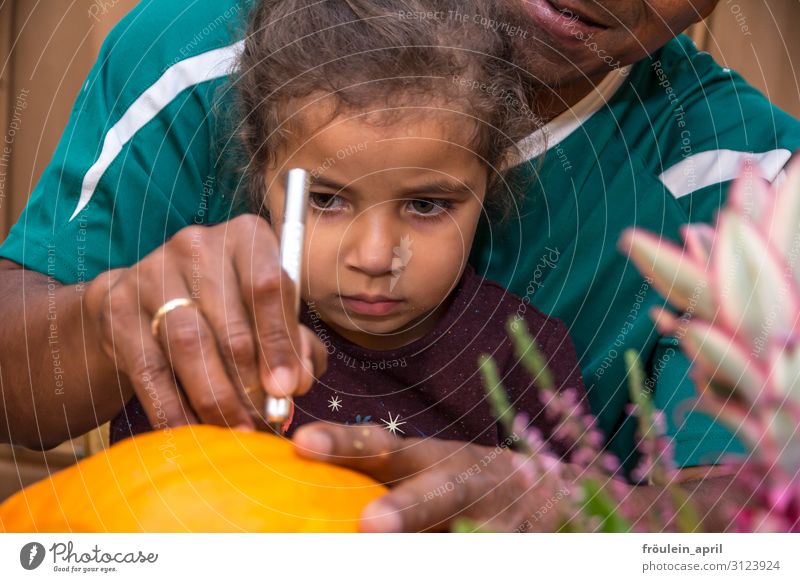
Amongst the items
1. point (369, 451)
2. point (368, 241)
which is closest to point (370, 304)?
point (368, 241)

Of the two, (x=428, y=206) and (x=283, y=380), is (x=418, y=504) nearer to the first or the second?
(x=283, y=380)

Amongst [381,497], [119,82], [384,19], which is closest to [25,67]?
[119,82]

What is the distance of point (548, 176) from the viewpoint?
0.50 m

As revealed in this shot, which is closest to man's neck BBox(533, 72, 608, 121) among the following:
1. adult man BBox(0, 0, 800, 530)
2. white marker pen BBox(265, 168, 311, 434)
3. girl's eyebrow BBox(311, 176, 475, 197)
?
adult man BBox(0, 0, 800, 530)

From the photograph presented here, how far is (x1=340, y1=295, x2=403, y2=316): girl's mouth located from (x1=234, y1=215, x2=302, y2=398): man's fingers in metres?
0.12

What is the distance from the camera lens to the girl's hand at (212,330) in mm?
270

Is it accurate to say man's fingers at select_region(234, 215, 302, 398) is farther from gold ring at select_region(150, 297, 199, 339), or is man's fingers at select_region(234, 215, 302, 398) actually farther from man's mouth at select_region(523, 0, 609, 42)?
man's mouth at select_region(523, 0, 609, 42)

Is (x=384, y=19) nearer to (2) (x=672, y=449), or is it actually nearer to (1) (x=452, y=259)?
(1) (x=452, y=259)

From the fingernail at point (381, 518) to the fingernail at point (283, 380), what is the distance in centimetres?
5

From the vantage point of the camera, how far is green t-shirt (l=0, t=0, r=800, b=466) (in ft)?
1.40

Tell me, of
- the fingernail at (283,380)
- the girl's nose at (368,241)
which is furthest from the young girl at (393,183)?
the fingernail at (283,380)

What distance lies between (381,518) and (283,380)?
54mm

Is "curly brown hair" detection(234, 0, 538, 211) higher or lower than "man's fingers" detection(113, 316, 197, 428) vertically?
higher

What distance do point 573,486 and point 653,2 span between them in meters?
0.29
